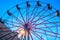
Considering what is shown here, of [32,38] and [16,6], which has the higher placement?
[16,6]

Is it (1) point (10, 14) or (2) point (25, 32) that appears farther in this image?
(1) point (10, 14)

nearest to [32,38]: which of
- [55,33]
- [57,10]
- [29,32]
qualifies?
[29,32]

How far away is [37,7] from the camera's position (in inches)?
830

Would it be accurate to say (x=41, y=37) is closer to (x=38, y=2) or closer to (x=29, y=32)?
(x=29, y=32)

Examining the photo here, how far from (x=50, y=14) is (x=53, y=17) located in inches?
15.4

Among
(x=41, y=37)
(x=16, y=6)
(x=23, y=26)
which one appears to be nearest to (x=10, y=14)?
(x=16, y=6)

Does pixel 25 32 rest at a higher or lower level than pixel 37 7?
lower

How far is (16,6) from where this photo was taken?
21.7 metres

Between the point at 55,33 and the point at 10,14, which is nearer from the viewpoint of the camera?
the point at 55,33

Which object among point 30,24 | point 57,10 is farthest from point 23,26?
point 57,10

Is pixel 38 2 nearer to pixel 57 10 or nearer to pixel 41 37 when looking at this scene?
pixel 57 10

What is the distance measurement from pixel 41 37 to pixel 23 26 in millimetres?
2021

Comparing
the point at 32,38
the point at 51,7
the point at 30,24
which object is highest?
the point at 51,7

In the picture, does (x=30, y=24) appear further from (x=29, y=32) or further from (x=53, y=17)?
(x=53, y=17)
